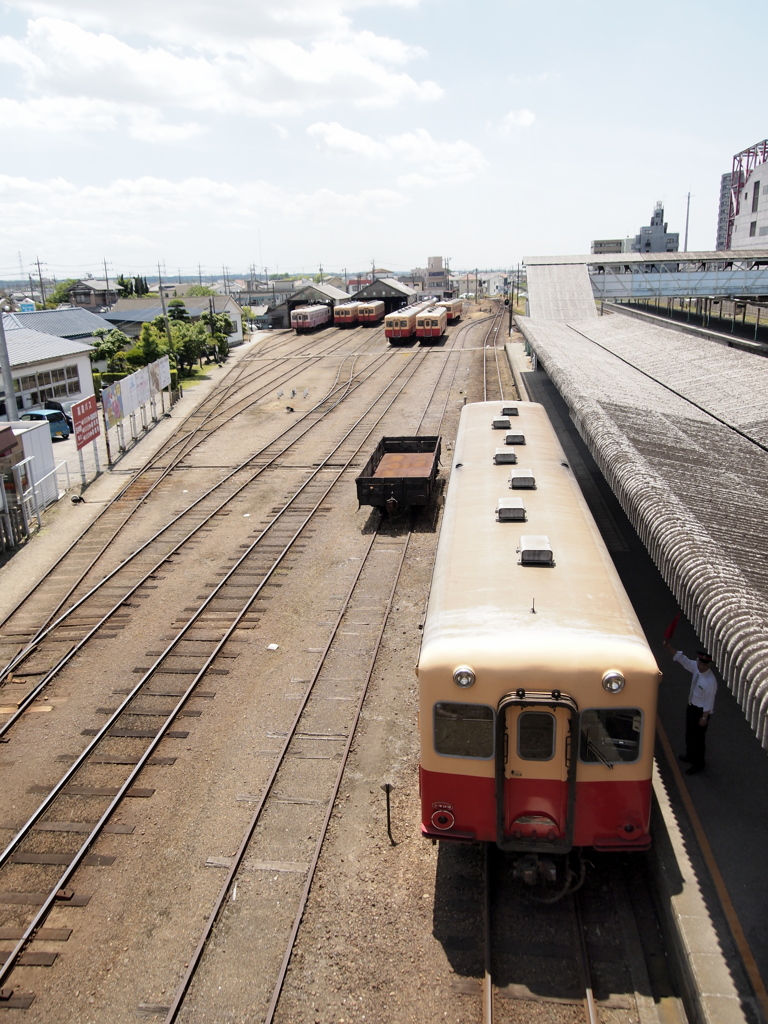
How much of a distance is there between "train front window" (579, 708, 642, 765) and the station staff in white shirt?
2.09 m

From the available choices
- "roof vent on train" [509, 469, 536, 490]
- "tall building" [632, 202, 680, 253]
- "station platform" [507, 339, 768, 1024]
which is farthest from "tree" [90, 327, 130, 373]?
"tall building" [632, 202, 680, 253]

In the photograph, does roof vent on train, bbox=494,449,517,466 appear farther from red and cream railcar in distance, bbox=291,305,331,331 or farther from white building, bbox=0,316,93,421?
red and cream railcar in distance, bbox=291,305,331,331

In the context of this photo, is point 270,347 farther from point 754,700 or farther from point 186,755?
point 754,700

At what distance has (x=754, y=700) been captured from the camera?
5500 millimetres

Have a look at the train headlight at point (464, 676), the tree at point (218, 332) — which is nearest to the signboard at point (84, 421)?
the train headlight at point (464, 676)

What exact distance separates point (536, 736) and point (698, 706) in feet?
9.37

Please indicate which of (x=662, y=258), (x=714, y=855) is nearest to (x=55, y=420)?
(x=714, y=855)

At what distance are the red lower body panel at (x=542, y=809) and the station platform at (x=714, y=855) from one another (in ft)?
2.61

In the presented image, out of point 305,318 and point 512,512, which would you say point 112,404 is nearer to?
point 512,512

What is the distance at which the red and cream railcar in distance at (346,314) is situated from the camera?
63375 millimetres

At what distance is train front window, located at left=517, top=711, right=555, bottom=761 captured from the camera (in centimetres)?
666

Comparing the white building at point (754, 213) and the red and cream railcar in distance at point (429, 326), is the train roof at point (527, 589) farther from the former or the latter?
the white building at point (754, 213)

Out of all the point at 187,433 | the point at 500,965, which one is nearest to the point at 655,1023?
the point at 500,965

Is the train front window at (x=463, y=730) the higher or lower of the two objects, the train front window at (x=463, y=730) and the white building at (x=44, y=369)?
the lower
